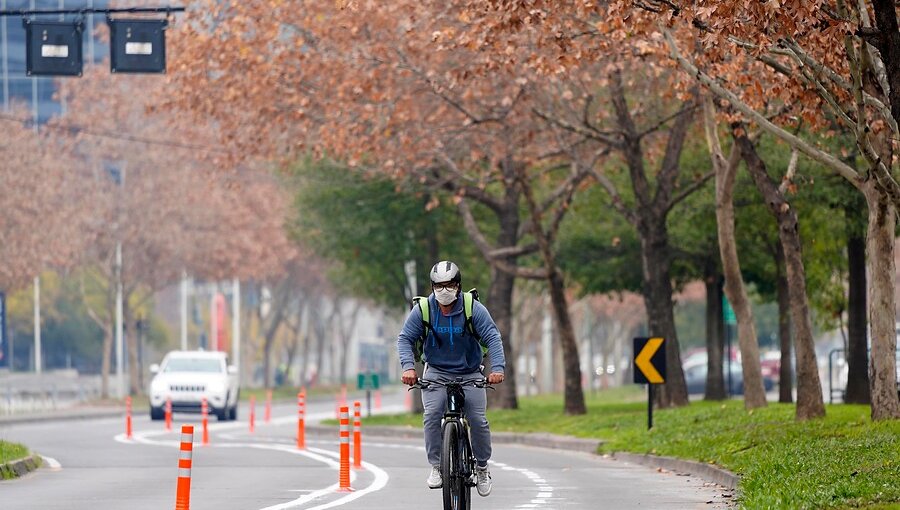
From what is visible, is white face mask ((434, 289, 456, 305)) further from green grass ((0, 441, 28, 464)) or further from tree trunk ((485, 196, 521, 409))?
tree trunk ((485, 196, 521, 409))

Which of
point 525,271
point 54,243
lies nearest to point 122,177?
point 54,243

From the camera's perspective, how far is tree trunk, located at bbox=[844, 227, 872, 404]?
Answer: 31.3 m

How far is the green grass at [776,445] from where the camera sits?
45.6 ft

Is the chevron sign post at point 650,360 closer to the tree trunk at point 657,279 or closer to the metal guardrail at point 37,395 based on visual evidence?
the tree trunk at point 657,279

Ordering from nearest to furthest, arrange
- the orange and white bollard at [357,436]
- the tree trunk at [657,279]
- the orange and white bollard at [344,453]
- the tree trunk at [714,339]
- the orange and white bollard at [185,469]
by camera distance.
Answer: the orange and white bollard at [185,469], the orange and white bollard at [344,453], the orange and white bollard at [357,436], the tree trunk at [657,279], the tree trunk at [714,339]

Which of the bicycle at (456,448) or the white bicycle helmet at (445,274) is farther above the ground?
the white bicycle helmet at (445,274)

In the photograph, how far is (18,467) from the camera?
21500mm

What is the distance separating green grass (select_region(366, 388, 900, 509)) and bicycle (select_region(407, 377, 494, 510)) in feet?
7.21

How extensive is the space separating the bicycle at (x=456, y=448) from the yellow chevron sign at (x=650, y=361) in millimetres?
13460

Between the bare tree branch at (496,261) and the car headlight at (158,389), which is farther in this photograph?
the car headlight at (158,389)

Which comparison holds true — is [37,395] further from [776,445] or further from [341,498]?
[341,498]

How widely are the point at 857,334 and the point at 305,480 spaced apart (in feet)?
48.3

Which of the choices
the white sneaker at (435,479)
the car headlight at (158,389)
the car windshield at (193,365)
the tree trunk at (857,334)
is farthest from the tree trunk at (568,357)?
the white sneaker at (435,479)

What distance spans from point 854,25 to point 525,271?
20.8 m
